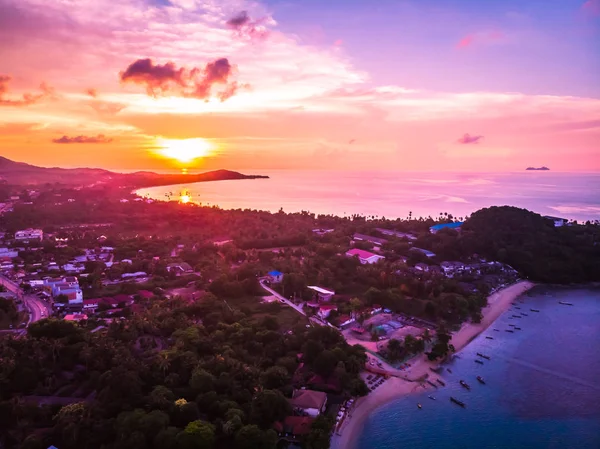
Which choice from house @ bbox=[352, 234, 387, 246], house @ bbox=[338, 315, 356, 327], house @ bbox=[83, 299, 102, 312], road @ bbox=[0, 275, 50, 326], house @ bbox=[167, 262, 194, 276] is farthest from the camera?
house @ bbox=[352, 234, 387, 246]

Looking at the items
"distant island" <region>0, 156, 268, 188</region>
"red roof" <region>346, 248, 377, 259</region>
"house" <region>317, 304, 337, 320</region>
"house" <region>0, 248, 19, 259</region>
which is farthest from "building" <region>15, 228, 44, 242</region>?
"distant island" <region>0, 156, 268, 188</region>

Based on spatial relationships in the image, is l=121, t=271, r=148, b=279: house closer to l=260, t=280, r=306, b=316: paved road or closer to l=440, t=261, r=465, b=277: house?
l=260, t=280, r=306, b=316: paved road

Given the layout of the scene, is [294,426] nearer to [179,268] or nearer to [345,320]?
[345,320]

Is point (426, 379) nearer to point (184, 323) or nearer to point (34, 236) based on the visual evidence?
point (184, 323)

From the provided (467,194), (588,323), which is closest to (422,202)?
(467,194)

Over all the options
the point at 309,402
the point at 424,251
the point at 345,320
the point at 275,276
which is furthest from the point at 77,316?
the point at 424,251

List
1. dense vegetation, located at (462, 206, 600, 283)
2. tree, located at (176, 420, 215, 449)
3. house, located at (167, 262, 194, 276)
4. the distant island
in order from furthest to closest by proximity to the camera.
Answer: the distant island → dense vegetation, located at (462, 206, 600, 283) → house, located at (167, 262, 194, 276) → tree, located at (176, 420, 215, 449)
